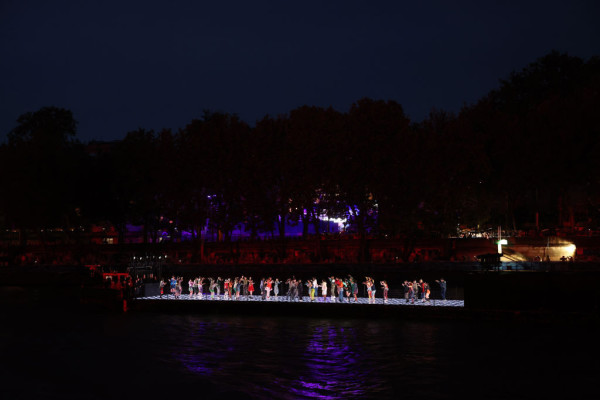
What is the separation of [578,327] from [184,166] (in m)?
56.3

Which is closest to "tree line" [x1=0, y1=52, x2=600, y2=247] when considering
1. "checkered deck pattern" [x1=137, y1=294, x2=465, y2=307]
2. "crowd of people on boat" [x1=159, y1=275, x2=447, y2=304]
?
"crowd of people on boat" [x1=159, y1=275, x2=447, y2=304]

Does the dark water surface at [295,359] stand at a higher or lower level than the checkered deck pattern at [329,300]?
lower

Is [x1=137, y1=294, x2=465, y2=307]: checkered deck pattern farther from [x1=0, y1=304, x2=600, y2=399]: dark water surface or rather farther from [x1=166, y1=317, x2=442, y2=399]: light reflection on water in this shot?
[x1=166, y1=317, x2=442, y2=399]: light reflection on water

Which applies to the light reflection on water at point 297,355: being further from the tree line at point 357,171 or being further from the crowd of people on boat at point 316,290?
the tree line at point 357,171

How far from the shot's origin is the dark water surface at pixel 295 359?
84.8 ft

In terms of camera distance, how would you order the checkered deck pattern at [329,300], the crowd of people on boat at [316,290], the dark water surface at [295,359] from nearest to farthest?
the dark water surface at [295,359]
the checkered deck pattern at [329,300]
the crowd of people on boat at [316,290]

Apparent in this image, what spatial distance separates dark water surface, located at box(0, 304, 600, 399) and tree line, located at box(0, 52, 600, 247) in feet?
99.8

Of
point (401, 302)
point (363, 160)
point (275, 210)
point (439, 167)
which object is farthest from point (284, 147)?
point (401, 302)

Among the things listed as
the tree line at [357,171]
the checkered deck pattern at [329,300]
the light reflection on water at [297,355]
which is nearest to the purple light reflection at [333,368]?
the light reflection on water at [297,355]

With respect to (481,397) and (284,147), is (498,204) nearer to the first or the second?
(284,147)

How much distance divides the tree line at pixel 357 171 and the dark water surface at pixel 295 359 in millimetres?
30418

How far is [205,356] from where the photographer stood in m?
32.3

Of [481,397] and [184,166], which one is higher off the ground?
[184,166]

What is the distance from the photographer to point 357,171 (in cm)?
7044
